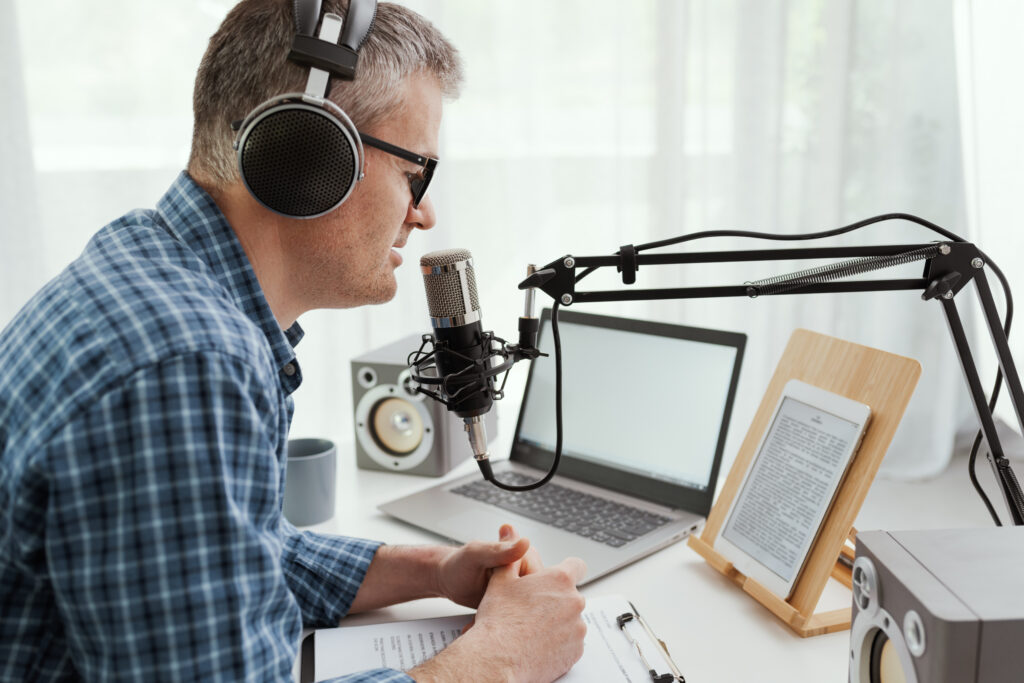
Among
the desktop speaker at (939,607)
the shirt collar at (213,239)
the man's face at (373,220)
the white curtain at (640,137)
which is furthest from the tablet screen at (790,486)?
the white curtain at (640,137)

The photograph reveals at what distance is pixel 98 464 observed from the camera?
1.94 ft

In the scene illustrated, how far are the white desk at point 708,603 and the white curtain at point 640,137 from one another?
17.9 inches

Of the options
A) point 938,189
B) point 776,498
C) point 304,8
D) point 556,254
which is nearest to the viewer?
point 304,8

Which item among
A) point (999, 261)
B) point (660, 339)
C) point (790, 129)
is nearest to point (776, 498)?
point (660, 339)

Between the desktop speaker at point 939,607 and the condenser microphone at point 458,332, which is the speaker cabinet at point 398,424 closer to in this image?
the condenser microphone at point 458,332

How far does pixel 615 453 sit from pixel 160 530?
2.84 feet

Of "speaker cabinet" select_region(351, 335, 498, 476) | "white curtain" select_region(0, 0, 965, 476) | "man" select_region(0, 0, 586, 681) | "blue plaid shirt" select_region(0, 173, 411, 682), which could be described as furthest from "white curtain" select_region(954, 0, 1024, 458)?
"blue plaid shirt" select_region(0, 173, 411, 682)

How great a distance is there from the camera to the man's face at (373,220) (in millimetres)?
883

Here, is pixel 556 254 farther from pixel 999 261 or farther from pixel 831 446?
pixel 831 446

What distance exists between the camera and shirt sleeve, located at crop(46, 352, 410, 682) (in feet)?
1.94

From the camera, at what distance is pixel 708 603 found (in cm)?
104

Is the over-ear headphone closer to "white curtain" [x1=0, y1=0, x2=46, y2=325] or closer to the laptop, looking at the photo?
the laptop

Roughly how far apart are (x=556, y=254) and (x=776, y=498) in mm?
1148

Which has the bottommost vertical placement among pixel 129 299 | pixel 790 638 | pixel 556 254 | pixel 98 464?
pixel 790 638
